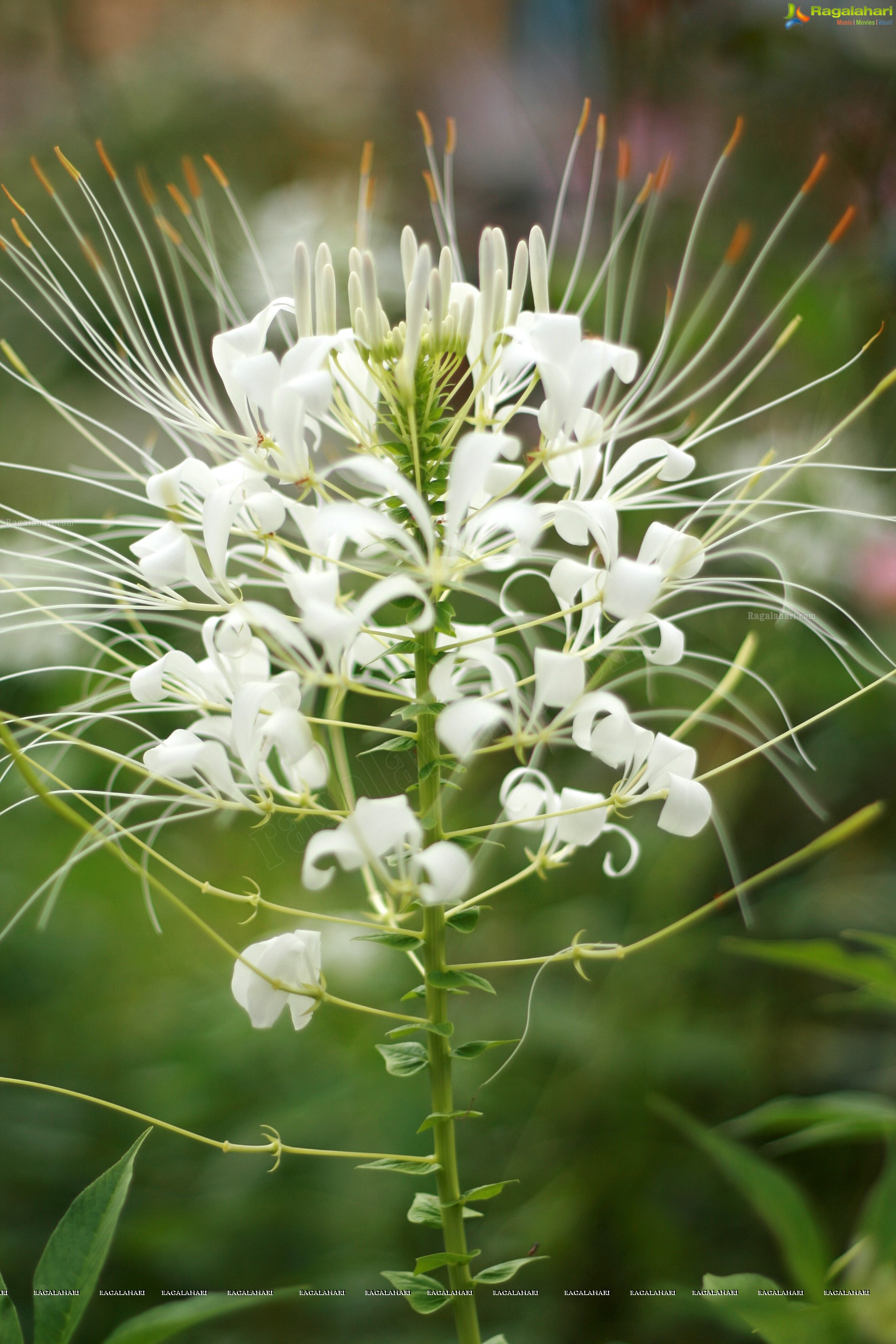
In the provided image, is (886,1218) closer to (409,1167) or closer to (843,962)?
(843,962)

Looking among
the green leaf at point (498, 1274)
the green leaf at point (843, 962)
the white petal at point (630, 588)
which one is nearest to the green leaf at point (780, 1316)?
the green leaf at point (498, 1274)

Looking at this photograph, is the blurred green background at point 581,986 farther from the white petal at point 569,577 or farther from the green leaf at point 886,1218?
the green leaf at point 886,1218

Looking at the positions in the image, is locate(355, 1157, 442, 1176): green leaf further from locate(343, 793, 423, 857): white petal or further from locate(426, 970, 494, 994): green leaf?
locate(343, 793, 423, 857): white petal

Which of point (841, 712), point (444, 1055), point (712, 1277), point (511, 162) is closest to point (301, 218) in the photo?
point (511, 162)

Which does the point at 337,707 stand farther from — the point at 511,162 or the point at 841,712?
the point at 511,162

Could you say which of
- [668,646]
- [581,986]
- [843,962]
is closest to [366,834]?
[668,646]

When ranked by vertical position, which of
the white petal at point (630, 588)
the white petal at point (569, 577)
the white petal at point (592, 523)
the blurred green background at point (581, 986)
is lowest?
the blurred green background at point (581, 986)
